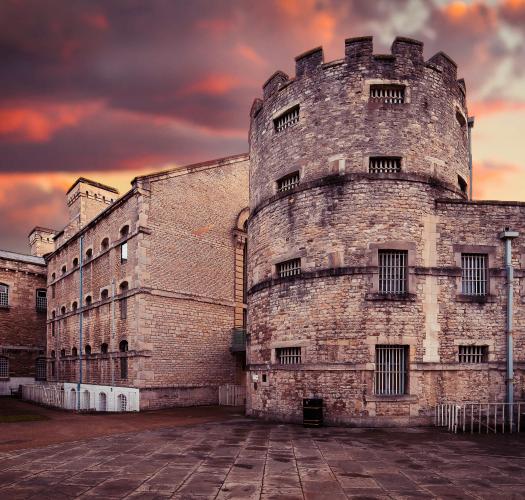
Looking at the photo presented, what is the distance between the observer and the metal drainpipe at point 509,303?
15.9 meters

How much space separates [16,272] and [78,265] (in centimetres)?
1103

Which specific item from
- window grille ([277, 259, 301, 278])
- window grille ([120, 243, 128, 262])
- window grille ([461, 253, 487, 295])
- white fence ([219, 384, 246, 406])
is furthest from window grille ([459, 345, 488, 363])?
window grille ([120, 243, 128, 262])

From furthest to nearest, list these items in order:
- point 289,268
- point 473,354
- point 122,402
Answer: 1. point 122,402
2. point 289,268
3. point 473,354

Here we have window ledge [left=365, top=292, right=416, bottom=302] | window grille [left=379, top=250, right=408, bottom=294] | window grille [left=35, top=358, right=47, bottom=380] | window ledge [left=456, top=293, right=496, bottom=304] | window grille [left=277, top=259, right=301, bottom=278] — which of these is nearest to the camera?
window ledge [left=365, top=292, right=416, bottom=302]

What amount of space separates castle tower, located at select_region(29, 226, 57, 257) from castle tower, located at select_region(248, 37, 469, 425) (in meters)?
40.0

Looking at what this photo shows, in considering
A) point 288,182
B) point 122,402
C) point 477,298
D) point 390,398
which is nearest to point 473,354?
point 477,298

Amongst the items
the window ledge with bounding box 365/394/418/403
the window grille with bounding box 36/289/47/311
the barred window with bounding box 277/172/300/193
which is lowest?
the window ledge with bounding box 365/394/418/403

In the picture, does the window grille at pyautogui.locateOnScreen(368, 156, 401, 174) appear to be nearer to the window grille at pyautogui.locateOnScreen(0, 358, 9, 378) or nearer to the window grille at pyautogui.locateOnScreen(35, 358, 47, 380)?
the window grille at pyautogui.locateOnScreen(35, 358, 47, 380)

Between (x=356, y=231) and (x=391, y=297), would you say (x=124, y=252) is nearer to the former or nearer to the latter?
(x=356, y=231)

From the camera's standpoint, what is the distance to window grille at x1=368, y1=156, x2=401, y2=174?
17.2 m

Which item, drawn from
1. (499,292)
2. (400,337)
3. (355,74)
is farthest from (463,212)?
(355,74)

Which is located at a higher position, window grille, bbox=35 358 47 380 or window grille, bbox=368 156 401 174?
window grille, bbox=368 156 401 174

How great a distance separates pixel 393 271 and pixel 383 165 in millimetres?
3924

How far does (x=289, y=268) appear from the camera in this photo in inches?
722
